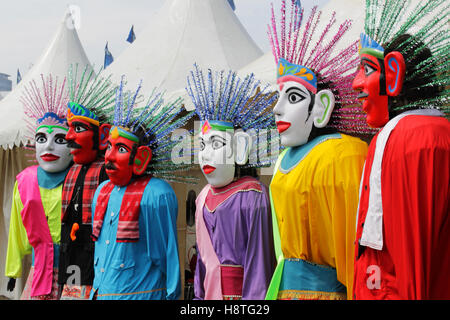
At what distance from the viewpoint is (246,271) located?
3.39m

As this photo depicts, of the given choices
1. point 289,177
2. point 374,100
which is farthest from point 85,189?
point 374,100

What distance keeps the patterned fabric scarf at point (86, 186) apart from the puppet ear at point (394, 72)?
8.51ft

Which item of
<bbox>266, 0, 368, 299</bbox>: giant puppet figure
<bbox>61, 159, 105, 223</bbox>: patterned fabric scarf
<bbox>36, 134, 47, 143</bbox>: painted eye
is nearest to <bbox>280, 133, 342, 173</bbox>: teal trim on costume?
<bbox>266, 0, 368, 299</bbox>: giant puppet figure

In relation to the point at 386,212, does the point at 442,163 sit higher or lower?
higher

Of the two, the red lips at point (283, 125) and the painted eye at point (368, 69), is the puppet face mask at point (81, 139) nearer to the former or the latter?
the red lips at point (283, 125)

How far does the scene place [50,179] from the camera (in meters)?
4.62

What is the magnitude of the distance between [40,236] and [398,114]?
312 cm

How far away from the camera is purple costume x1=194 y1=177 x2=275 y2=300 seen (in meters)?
3.37

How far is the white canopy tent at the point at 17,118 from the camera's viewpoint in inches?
252

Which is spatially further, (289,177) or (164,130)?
(164,130)

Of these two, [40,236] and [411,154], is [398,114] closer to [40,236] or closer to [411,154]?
[411,154]

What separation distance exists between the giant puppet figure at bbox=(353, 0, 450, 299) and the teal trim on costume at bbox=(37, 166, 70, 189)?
2.81 m

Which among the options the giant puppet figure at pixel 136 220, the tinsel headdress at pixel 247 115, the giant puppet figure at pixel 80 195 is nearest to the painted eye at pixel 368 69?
the tinsel headdress at pixel 247 115

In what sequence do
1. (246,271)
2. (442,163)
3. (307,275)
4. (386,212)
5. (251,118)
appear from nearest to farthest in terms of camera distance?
1. (442,163)
2. (386,212)
3. (307,275)
4. (246,271)
5. (251,118)
